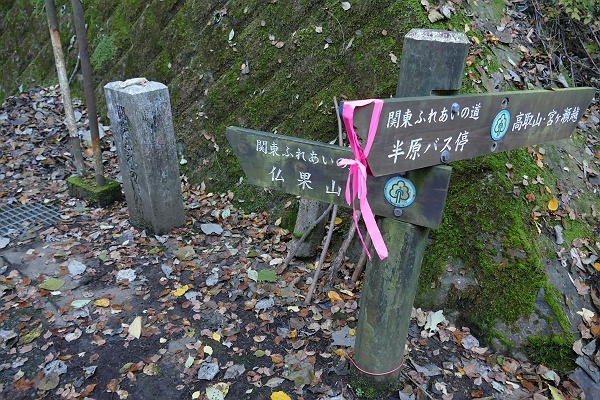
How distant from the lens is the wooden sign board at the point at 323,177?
2250mm

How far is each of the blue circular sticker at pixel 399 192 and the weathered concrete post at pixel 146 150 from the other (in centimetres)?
301

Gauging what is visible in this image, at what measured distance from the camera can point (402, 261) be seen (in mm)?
2566

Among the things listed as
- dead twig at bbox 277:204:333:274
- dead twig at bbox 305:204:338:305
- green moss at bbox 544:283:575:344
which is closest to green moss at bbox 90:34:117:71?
dead twig at bbox 277:204:333:274

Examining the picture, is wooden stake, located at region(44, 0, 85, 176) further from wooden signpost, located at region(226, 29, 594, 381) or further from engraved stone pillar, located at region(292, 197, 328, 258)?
wooden signpost, located at region(226, 29, 594, 381)

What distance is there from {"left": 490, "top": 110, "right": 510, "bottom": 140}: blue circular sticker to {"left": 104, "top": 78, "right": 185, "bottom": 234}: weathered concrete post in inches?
132

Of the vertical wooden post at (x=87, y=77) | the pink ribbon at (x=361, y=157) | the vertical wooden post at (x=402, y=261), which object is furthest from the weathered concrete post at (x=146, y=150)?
the pink ribbon at (x=361, y=157)

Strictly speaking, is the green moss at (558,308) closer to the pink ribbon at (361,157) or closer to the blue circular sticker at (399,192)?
the blue circular sticker at (399,192)

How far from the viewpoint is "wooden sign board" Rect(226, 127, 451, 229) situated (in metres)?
2.25

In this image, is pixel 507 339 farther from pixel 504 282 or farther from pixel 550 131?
pixel 550 131

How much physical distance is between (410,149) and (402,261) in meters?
0.82

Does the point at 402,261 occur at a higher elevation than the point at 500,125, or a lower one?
lower

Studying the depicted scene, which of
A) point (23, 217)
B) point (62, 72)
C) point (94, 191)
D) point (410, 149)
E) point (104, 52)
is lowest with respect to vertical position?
point (23, 217)

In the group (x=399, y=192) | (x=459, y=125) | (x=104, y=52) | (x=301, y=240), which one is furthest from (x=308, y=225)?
(x=104, y=52)

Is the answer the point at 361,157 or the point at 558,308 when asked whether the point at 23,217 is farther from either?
the point at 558,308
